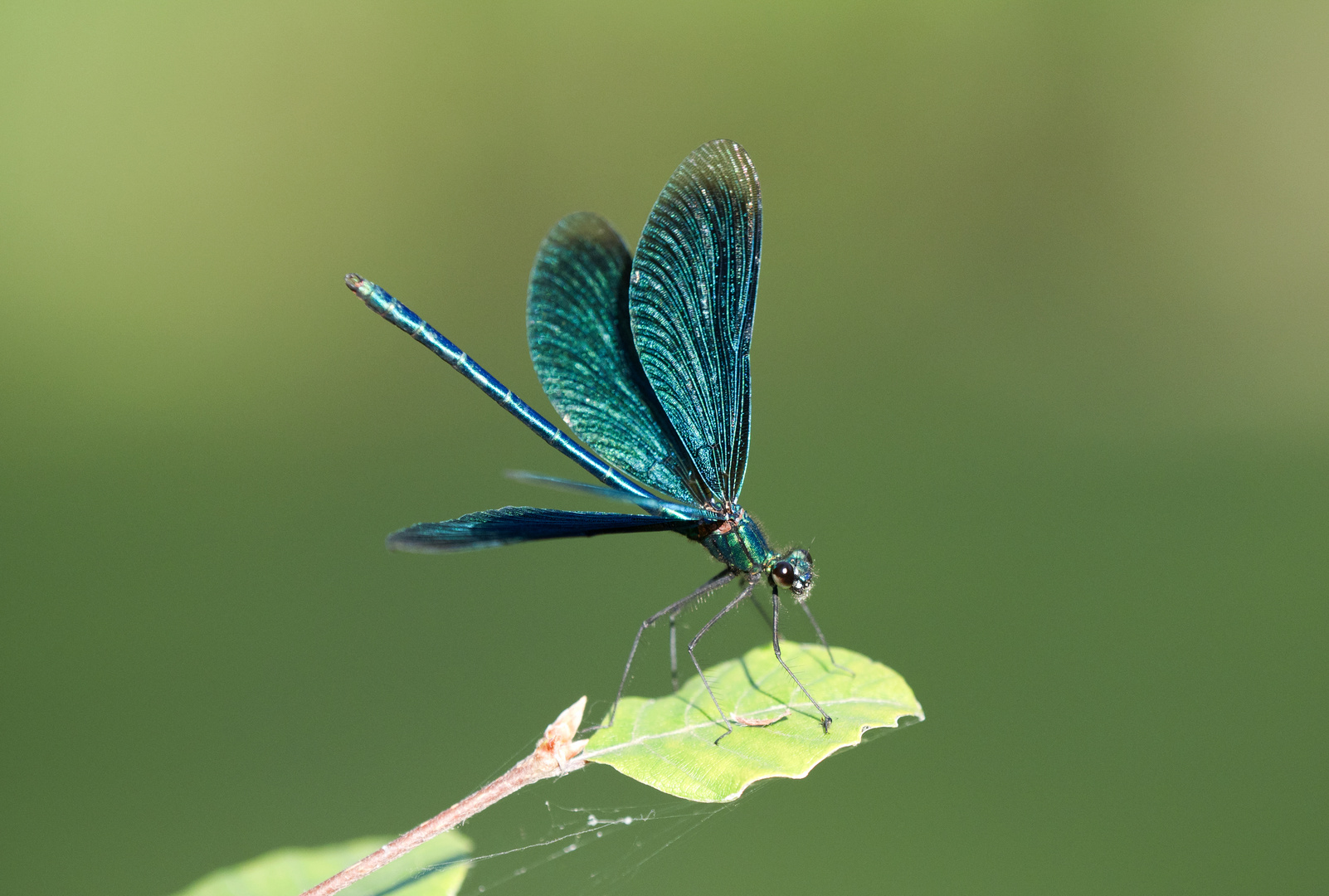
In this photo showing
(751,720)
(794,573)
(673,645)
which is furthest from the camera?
(673,645)

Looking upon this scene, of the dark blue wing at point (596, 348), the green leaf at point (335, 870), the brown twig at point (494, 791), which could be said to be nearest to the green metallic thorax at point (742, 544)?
the dark blue wing at point (596, 348)

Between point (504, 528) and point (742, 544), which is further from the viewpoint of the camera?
point (742, 544)

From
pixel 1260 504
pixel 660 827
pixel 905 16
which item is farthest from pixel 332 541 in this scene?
pixel 905 16

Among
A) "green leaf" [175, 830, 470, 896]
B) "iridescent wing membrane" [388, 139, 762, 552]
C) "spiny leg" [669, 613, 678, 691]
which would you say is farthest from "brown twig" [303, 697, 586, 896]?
"spiny leg" [669, 613, 678, 691]

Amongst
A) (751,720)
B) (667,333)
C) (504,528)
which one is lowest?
(751,720)

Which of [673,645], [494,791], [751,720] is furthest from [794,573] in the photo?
[494,791]

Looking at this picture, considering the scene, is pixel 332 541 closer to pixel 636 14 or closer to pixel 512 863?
pixel 512 863

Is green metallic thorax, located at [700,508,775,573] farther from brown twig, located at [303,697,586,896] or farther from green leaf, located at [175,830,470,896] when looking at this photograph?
green leaf, located at [175,830,470,896]

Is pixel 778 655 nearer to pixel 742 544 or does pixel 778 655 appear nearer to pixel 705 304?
pixel 742 544
